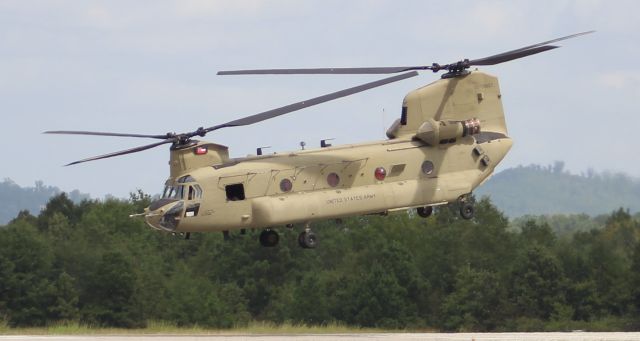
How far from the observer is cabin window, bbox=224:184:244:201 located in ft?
151

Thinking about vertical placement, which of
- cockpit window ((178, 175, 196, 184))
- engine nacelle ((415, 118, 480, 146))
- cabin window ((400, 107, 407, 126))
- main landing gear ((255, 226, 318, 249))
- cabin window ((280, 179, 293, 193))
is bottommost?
main landing gear ((255, 226, 318, 249))

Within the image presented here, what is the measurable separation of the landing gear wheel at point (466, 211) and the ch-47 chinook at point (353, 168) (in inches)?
2.1

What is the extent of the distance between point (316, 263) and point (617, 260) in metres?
21.4

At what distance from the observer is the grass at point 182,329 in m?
64.7

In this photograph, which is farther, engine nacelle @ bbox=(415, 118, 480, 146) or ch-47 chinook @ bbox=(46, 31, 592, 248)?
engine nacelle @ bbox=(415, 118, 480, 146)

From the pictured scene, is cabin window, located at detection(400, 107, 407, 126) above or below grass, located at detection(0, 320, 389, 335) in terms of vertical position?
above

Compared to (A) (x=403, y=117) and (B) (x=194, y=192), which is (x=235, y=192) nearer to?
(B) (x=194, y=192)

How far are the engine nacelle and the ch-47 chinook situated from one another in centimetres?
4

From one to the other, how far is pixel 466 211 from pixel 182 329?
22.8 meters

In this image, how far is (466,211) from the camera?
52469 millimetres

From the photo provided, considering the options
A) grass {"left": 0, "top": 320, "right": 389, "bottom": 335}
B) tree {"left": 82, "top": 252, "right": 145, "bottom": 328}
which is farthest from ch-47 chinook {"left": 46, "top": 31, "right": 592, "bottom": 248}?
tree {"left": 82, "top": 252, "right": 145, "bottom": 328}

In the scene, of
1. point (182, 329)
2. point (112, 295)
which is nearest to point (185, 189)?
point (182, 329)

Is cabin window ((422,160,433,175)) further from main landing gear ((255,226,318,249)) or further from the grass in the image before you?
the grass

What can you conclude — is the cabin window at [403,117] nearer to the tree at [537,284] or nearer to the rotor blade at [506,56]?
the rotor blade at [506,56]
